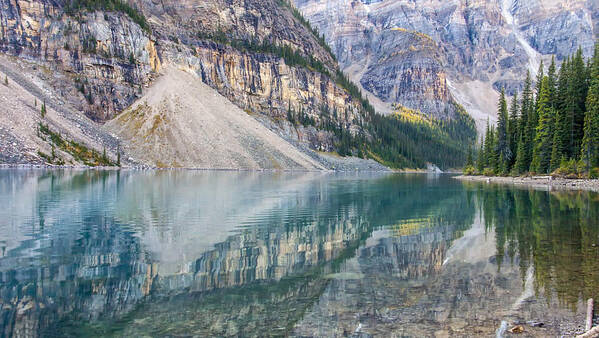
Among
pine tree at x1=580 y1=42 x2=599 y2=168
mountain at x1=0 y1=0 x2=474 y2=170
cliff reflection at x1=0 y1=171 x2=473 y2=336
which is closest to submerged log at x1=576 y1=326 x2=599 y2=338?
cliff reflection at x1=0 y1=171 x2=473 y2=336

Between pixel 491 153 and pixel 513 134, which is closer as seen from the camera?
pixel 513 134

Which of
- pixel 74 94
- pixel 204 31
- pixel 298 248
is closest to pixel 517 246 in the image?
pixel 298 248

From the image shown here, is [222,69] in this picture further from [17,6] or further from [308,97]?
[17,6]

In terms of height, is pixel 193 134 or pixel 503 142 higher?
pixel 193 134

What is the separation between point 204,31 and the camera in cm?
16700

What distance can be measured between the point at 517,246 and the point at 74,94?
407ft

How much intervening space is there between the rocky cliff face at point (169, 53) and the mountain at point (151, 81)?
1.13 feet

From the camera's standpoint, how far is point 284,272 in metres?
15.1

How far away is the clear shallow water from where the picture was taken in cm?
1040

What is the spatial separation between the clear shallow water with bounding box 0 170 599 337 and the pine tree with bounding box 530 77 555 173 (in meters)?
42.8

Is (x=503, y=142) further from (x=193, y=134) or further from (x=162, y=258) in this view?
(x=162, y=258)

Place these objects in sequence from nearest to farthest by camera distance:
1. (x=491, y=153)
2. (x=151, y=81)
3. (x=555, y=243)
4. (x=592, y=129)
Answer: (x=555, y=243) < (x=592, y=129) < (x=491, y=153) < (x=151, y=81)

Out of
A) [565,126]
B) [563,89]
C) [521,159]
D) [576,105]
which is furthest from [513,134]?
[576,105]

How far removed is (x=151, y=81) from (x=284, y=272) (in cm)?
13178
